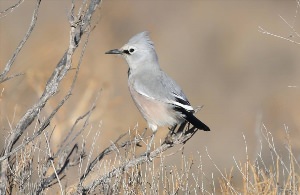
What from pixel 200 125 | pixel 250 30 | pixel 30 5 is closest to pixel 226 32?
pixel 250 30

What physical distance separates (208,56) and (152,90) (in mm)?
13621

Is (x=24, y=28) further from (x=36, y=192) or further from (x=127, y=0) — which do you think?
(x=36, y=192)

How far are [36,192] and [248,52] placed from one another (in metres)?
15.0

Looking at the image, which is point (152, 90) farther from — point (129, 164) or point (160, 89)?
point (129, 164)

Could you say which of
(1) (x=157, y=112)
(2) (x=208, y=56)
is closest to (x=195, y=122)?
(1) (x=157, y=112)

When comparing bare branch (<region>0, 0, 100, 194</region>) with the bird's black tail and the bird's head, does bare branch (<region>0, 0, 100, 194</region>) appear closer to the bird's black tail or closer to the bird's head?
the bird's black tail

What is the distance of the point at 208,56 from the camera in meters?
20.6

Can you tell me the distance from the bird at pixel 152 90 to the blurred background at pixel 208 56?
162 inches

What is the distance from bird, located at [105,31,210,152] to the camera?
22.6 ft

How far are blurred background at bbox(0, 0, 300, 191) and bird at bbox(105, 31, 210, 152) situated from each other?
162 inches

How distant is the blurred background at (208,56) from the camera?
541 inches

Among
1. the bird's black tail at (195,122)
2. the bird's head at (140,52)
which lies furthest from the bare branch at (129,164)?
the bird's head at (140,52)

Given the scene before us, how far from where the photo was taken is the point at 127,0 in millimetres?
22094

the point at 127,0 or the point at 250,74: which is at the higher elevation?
the point at 127,0
